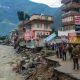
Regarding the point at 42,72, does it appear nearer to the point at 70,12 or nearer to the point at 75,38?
the point at 75,38

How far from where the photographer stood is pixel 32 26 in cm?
8819

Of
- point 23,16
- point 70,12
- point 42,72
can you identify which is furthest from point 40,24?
point 42,72

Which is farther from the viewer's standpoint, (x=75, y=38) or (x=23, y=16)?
(x=23, y=16)

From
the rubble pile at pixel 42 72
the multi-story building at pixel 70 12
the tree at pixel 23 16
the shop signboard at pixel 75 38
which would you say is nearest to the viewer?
the rubble pile at pixel 42 72

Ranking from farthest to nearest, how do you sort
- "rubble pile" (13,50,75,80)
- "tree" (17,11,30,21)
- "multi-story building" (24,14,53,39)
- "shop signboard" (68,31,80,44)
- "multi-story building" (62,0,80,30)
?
"tree" (17,11,30,21), "multi-story building" (24,14,53,39), "multi-story building" (62,0,80,30), "shop signboard" (68,31,80,44), "rubble pile" (13,50,75,80)

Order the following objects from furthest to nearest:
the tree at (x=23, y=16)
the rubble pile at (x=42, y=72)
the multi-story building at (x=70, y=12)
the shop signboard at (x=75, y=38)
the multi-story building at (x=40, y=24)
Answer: the tree at (x=23, y=16) < the multi-story building at (x=40, y=24) < the multi-story building at (x=70, y=12) < the shop signboard at (x=75, y=38) < the rubble pile at (x=42, y=72)

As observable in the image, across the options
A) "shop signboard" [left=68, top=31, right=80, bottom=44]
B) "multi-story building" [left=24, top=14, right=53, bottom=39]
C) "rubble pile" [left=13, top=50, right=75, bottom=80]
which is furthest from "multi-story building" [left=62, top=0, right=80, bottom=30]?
"rubble pile" [left=13, top=50, right=75, bottom=80]

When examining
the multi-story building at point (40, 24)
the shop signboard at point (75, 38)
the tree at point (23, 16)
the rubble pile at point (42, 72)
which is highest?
the tree at point (23, 16)

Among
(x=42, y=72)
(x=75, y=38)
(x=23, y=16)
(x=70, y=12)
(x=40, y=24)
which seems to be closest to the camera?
(x=42, y=72)

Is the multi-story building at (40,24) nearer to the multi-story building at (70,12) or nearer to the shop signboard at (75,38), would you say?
the multi-story building at (70,12)

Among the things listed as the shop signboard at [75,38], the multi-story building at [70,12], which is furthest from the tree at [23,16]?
the shop signboard at [75,38]

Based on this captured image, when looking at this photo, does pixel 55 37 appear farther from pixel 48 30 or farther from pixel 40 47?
pixel 48 30

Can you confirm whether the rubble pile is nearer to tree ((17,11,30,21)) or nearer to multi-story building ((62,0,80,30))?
multi-story building ((62,0,80,30))

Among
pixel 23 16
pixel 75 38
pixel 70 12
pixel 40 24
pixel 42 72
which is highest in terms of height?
pixel 23 16
